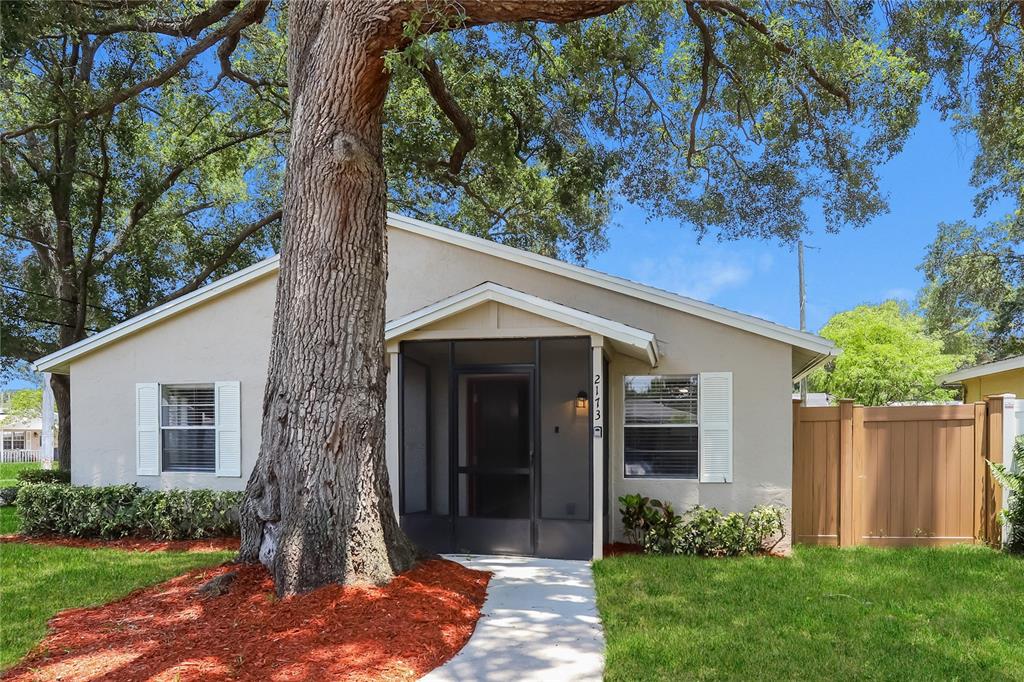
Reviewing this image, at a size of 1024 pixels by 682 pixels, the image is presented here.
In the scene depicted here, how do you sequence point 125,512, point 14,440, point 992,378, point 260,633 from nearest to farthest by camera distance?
point 260,633
point 125,512
point 992,378
point 14,440

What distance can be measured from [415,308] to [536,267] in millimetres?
1854

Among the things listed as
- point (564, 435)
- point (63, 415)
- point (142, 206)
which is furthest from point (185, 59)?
point (564, 435)

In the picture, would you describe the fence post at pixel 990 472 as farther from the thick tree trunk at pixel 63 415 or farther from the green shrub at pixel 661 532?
the thick tree trunk at pixel 63 415

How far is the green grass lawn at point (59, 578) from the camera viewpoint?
16.3 ft

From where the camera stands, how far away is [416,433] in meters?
9.23

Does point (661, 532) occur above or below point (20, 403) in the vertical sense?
above

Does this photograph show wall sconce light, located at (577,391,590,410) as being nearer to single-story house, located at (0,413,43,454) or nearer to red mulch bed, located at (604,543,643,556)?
red mulch bed, located at (604,543,643,556)

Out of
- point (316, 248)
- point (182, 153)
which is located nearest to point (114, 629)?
point (316, 248)

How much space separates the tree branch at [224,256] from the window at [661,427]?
36.3ft

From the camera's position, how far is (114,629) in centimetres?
480

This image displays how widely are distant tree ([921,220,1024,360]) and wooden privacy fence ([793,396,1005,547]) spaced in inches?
482

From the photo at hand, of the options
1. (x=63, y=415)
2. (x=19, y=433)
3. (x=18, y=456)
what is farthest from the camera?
(x=19, y=433)

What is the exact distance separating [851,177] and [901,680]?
9388 millimetres

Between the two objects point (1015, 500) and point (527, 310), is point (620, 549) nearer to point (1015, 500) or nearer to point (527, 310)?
point (527, 310)
